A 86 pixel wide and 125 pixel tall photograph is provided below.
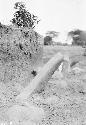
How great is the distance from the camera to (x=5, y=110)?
494 centimetres

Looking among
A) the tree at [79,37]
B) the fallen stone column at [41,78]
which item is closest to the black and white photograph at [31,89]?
the fallen stone column at [41,78]

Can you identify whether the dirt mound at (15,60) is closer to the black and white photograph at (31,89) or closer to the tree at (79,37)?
the black and white photograph at (31,89)

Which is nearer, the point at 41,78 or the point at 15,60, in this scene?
the point at 41,78

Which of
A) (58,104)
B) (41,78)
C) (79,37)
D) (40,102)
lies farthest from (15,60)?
(79,37)

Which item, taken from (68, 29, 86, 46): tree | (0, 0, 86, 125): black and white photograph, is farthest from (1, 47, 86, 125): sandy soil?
(68, 29, 86, 46): tree

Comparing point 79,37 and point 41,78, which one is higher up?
point 79,37

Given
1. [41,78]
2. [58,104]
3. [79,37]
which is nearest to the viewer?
[58,104]

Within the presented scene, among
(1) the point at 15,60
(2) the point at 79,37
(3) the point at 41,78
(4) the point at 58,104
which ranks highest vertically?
(1) the point at 15,60

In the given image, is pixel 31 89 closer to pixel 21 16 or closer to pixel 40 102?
pixel 40 102

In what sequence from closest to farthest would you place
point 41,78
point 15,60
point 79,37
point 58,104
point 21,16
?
1. point 58,104
2. point 41,78
3. point 15,60
4. point 21,16
5. point 79,37

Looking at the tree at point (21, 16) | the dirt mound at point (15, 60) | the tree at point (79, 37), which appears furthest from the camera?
the tree at point (79, 37)

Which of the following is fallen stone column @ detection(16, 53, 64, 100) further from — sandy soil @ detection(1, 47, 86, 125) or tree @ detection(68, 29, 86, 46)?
tree @ detection(68, 29, 86, 46)

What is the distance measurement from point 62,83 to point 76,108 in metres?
2.42

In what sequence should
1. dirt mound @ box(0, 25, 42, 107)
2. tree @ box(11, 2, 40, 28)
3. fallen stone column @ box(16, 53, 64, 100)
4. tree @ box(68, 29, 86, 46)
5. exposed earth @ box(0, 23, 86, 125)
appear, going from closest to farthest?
exposed earth @ box(0, 23, 86, 125) < fallen stone column @ box(16, 53, 64, 100) < dirt mound @ box(0, 25, 42, 107) < tree @ box(11, 2, 40, 28) < tree @ box(68, 29, 86, 46)
